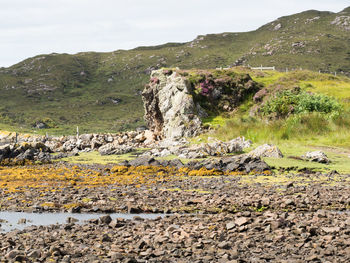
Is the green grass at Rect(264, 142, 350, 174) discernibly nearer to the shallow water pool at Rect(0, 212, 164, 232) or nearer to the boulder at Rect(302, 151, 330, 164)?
the boulder at Rect(302, 151, 330, 164)

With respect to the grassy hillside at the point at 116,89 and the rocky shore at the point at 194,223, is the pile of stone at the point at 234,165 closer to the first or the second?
the rocky shore at the point at 194,223

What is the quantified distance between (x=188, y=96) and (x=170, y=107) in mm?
3114

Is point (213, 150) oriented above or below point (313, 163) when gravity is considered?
above

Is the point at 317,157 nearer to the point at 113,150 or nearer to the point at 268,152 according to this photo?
the point at 268,152

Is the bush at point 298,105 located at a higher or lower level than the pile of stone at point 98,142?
higher

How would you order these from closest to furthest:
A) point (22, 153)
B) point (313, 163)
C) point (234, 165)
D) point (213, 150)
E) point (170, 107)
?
point (234, 165)
point (313, 163)
point (213, 150)
point (22, 153)
point (170, 107)

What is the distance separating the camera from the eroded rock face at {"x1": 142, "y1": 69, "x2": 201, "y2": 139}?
5131 centimetres

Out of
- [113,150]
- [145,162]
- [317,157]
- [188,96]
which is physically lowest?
[113,150]

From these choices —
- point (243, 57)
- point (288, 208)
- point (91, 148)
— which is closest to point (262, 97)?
point (91, 148)

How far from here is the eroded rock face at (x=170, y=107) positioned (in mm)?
51312

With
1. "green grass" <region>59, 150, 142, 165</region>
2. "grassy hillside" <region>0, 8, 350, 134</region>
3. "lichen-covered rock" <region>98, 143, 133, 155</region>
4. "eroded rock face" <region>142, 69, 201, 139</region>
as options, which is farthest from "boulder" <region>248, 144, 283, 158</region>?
"grassy hillside" <region>0, 8, 350, 134</region>

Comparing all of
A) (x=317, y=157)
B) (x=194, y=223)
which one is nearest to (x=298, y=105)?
(x=317, y=157)

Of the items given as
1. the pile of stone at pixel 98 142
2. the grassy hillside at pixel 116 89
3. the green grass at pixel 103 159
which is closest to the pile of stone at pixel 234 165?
the green grass at pixel 103 159

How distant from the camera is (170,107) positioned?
5547 cm
